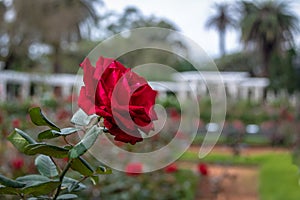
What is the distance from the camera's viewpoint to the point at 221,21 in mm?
24531

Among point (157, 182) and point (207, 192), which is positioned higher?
point (157, 182)

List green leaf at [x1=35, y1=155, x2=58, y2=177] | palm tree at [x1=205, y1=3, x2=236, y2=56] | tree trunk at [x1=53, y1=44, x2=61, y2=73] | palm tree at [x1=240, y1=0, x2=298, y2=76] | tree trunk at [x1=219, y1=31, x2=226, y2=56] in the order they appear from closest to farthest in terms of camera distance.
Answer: green leaf at [x1=35, y1=155, x2=58, y2=177], tree trunk at [x1=53, y1=44, x2=61, y2=73], palm tree at [x1=240, y1=0, x2=298, y2=76], palm tree at [x1=205, y1=3, x2=236, y2=56], tree trunk at [x1=219, y1=31, x2=226, y2=56]

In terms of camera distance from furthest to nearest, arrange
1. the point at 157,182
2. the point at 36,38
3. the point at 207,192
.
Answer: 1. the point at 36,38
2. the point at 207,192
3. the point at 157,182

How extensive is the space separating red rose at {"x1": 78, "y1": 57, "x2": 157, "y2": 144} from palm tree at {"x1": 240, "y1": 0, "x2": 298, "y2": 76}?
754 inches

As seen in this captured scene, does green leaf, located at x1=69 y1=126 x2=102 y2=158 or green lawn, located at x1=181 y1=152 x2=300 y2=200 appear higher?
green leaf, located at x1=69 y1=126 x2=102 y2=158

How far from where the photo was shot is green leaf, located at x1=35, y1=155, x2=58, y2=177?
578 mm

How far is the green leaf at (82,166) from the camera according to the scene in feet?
1.67

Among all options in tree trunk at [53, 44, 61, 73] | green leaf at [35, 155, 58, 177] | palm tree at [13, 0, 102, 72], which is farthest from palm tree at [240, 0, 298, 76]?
green leaf at [35, 155, 58, 177]

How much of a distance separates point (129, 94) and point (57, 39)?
17.2 m

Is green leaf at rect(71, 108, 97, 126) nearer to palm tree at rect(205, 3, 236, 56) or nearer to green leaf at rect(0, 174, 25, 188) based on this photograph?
green leaf at rect(0, 174, 25, 188)

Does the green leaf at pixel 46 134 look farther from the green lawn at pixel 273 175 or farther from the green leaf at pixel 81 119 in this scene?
the green lawn at pixel 273 175

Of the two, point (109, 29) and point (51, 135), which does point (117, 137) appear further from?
point (109, 29)

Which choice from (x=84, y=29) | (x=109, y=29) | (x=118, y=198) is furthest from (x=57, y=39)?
(x=118, y=198)

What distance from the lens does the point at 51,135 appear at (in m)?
0.49
